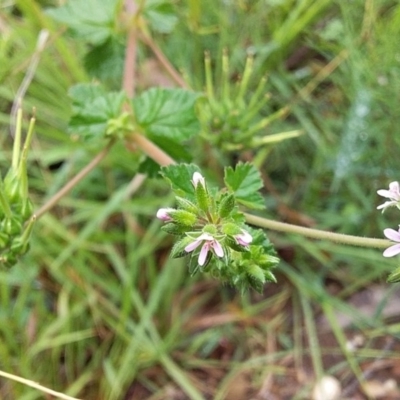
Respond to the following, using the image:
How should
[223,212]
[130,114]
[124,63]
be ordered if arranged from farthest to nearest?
1. [124,63]
2. [130,114]
3. [223,212]

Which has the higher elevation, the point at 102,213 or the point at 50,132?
the point at 50,132

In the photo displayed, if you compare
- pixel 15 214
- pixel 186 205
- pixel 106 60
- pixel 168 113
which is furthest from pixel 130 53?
pixel 186 205

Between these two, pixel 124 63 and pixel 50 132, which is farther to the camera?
pixel 50 132

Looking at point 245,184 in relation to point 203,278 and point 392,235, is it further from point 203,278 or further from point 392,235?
point 203,278

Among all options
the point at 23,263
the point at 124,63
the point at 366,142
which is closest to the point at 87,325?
the point at 23,263

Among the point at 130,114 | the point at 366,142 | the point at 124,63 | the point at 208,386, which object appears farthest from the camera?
the point at 208,386

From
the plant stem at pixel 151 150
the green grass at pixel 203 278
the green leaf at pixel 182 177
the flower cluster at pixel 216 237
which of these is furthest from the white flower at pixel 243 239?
the green grass at pixel 203 278

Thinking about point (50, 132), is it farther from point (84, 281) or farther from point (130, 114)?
point (130, 114)
